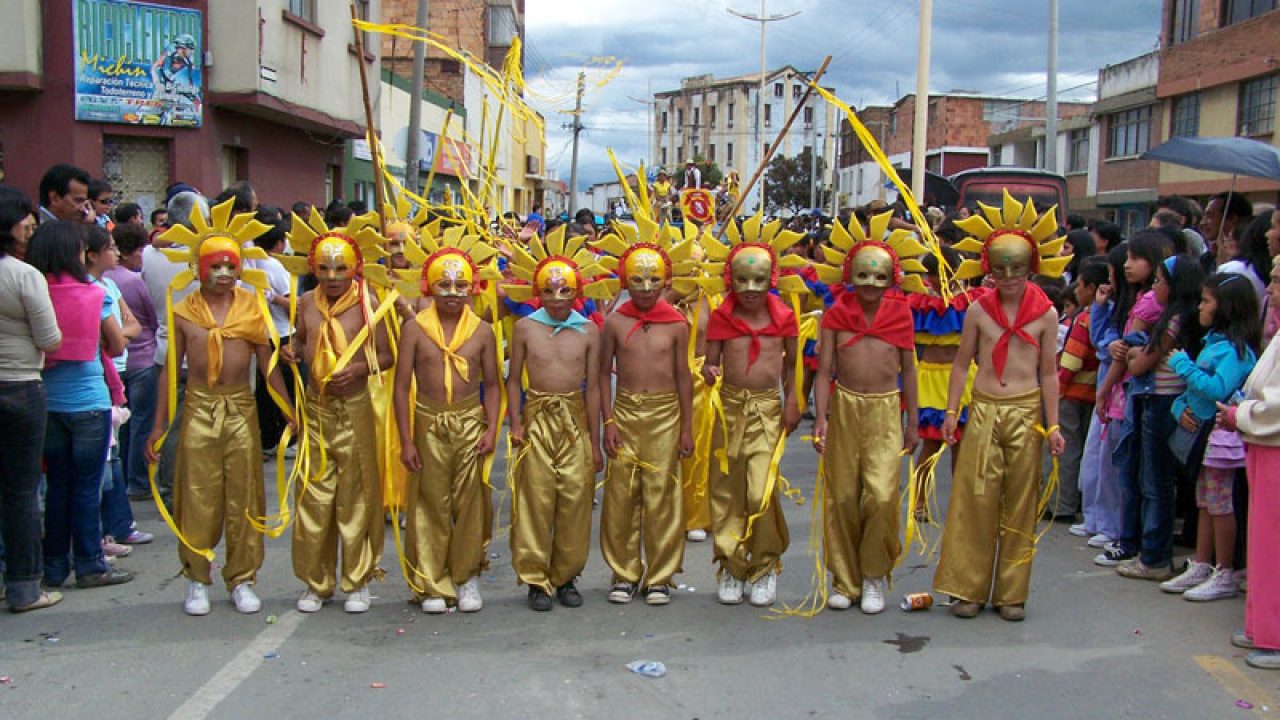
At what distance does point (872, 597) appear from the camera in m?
5.50

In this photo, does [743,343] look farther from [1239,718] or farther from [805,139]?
[805,139]

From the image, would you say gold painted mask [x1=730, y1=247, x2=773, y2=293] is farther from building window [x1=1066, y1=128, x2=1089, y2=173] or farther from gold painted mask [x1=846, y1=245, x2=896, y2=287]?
building window [x1=1066, y1=128, x2=1089, y2=173]

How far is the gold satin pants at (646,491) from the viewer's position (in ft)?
18.3

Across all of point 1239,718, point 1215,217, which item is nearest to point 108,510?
point 1239,718

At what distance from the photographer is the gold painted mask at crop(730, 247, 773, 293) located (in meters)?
5.43

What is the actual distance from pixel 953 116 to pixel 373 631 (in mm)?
43930

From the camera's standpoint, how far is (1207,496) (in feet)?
18.8

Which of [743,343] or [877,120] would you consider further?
[877,120]

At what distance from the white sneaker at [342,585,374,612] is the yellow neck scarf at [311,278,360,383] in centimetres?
107

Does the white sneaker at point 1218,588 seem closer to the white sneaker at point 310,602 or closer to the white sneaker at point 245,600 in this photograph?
the white sneaker at point 310,602

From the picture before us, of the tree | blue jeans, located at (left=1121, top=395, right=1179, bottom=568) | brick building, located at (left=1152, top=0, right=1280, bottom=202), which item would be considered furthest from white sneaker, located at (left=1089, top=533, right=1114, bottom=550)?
the tree

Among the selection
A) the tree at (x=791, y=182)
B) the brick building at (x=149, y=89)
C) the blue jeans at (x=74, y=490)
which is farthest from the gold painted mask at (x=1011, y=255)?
the tree at (x=791, y=182)

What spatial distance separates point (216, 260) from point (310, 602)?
1.76 meters

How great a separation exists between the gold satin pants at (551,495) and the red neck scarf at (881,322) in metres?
1.40
